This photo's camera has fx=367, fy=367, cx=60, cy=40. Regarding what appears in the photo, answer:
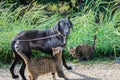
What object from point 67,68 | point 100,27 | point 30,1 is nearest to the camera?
point 67,68

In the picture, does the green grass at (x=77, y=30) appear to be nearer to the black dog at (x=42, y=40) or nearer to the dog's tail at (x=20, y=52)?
the black dog at (x=42, y=40)

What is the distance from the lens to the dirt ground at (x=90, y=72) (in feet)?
22.1

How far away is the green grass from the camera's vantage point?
8.15 m

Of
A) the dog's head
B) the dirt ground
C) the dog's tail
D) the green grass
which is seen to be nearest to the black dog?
the dog's head

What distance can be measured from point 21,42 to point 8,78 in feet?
2.50

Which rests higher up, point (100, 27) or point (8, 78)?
point (100, 27)

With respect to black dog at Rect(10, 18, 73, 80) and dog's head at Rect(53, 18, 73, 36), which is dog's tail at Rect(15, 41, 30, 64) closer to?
black dog at Rect(10, 18, 73, 80)

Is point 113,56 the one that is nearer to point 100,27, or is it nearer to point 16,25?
point 100,27

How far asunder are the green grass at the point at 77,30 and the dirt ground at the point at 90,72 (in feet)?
2.02

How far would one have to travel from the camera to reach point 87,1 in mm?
11180

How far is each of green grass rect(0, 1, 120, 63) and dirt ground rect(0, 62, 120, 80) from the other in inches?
24.2

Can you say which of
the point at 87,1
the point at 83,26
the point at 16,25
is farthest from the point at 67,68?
the point at 87,1

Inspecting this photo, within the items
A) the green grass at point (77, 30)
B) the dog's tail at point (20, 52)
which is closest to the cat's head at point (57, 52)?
the dog's tail at point (20, 52)

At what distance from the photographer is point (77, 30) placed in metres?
8.79
